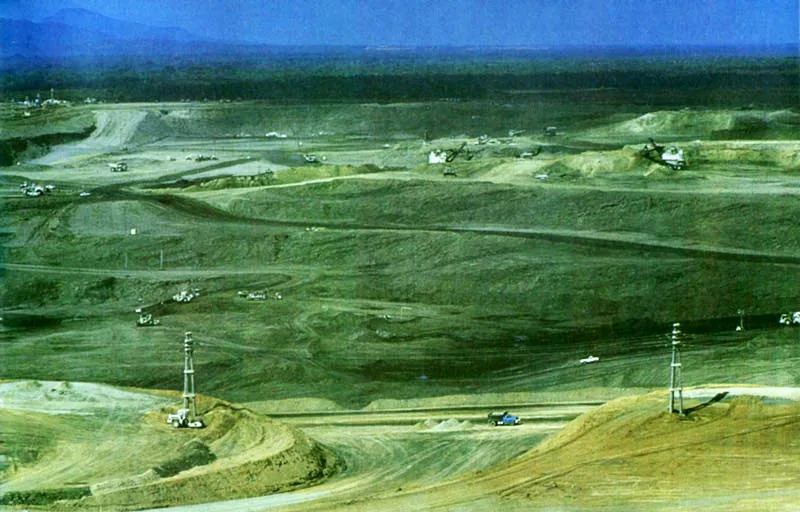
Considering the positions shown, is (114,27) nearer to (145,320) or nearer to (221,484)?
(145,320)

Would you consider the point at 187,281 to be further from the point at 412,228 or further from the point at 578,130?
the point at 578,130

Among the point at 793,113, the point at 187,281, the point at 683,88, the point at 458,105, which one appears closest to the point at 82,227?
Result: the point at 187,281

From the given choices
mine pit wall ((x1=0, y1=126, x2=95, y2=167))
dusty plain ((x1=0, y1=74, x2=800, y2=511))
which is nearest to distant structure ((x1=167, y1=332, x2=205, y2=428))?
dusty plain ((x1=0, y1=74, x2=800, y2=511))

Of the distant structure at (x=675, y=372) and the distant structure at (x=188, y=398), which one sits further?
the distant structure at (x=675, y=372)

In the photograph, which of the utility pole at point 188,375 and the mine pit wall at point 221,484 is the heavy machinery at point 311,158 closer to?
the utility pole at point 188,375

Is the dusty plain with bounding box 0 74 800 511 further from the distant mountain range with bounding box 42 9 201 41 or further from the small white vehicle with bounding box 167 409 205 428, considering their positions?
the distant mountain range with bounding box 42 9 201 41

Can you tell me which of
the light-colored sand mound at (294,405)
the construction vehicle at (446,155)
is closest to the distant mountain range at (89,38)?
the construction vehicle at (446,155)
